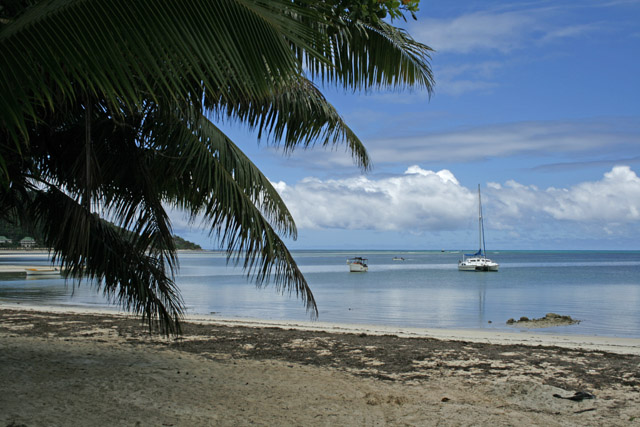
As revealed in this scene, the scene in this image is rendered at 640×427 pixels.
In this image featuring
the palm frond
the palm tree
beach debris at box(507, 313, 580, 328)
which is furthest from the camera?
beach debris at box(507, 313, 580, 328)

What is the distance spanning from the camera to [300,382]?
613 centimetres

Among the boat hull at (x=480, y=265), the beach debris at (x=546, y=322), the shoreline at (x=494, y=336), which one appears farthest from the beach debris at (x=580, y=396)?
the boat hull at (x=480, y=265)

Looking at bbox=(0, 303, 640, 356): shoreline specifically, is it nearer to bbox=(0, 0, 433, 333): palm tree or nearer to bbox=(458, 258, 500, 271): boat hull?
bbox=(0, 0, 433, 333): palm tree

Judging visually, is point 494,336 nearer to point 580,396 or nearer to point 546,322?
point 546,322

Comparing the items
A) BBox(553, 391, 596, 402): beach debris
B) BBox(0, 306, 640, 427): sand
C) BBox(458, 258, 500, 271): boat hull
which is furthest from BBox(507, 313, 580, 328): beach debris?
BBox(458, 258, 500, 271): boat hull

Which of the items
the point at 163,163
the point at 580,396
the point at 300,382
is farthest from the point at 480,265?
the point at 163,163

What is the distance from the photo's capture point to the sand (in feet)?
15.8

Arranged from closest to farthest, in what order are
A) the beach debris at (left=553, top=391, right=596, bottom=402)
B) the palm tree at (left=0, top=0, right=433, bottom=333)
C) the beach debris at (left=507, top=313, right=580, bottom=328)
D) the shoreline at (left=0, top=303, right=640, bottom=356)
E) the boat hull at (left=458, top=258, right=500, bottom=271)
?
the palm tree at (left=0, top=0, right=433, bottom=333), the beach debris at (left=553, top=391, right=596, bottom=402), the shoreline at (left=0, top=303, right=640, bottom=356), the beach debris at (left=507, top=313, right=580, bottom=328), the boat hull at (left=458, top=258, right=500, bottom=271)

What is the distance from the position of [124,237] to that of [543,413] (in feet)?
14.9

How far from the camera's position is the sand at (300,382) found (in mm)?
4824

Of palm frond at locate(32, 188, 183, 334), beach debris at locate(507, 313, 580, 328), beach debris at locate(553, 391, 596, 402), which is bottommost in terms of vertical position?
beach debris at locate(507, 313, 580, 328)

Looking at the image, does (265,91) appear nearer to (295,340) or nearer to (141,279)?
(141,279)

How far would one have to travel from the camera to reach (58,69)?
2264 millimetres

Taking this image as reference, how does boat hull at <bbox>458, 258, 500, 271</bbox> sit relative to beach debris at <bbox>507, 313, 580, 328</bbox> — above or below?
above
